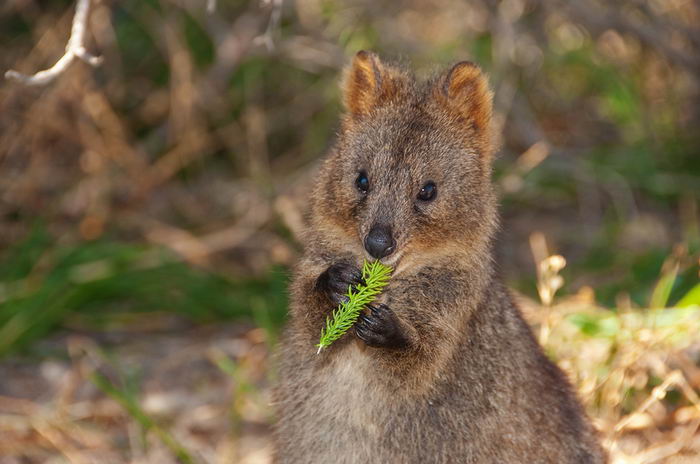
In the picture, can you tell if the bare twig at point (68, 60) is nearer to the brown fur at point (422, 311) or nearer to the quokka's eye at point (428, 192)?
the brown fur at point (422, 311)

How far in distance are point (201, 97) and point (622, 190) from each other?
3135 millimetres

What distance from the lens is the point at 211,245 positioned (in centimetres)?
660

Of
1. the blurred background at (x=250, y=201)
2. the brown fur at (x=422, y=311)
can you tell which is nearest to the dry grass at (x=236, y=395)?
the blurred background at (x=250, y=201)

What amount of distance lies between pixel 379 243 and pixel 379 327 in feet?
0.96

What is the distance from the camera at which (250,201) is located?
23.2ft

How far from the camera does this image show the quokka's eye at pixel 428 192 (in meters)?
3.51

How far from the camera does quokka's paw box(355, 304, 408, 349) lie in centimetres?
339

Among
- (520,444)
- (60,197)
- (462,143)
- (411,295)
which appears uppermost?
(60,197)

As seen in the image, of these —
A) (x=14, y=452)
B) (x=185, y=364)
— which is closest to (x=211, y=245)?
(x=185, y=364)

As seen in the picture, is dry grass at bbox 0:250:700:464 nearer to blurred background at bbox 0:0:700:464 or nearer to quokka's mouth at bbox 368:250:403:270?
blurred background at bbox 0:0:700:464

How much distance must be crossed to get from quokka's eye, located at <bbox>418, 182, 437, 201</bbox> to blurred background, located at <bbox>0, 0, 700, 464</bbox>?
120 cm

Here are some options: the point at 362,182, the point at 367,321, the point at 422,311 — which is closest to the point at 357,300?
the point at 367,321

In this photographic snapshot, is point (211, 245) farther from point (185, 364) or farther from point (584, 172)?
point (584, 172)

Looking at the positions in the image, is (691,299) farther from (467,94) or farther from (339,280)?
(339,280)
